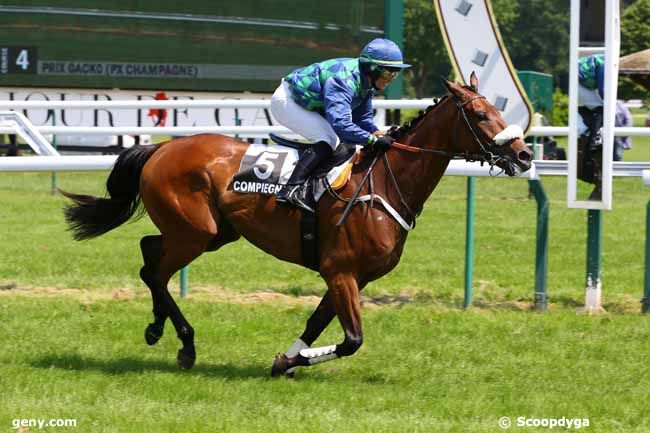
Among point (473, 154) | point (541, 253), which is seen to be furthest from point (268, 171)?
point (541, 253)

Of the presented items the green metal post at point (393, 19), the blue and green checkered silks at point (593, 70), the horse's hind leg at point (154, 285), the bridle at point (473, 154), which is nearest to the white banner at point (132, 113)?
the green metal post at point (393, 19)

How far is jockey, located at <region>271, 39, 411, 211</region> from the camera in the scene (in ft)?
20.4

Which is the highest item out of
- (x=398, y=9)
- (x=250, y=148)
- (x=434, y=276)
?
(x=398, y=9)

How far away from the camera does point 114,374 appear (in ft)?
20.4

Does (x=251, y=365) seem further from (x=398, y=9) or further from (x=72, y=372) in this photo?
(x=398, y=9)

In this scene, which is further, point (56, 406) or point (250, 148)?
point (250, 148)

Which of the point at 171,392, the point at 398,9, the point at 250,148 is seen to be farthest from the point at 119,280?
the point at 398,9

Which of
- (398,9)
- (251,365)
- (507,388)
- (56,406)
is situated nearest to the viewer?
(56,406)

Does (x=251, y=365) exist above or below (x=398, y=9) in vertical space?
below

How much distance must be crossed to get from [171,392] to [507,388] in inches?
66.0

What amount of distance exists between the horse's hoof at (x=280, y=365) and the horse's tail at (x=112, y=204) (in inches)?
55.9

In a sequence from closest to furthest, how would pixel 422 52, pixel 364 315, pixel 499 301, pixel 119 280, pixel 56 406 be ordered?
pixel 56 406 → pixel 364 315 → pixel 499 301 → pixel 119 280 → pixel 422 52

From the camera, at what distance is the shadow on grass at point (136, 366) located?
633cm

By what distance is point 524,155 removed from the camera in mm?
6066
